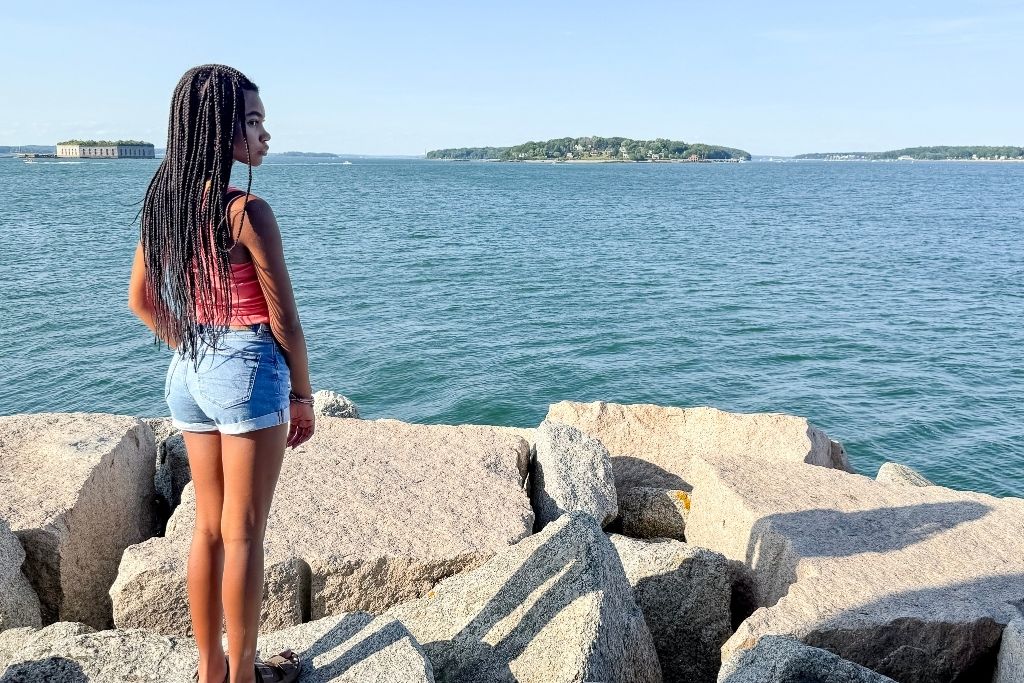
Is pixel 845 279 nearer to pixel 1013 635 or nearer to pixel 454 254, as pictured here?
pixel 454 254

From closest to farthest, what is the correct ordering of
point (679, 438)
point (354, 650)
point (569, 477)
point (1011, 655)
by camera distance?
point (354, 650) → point (1011, 655) → point (569, 477) → point (679, 438)

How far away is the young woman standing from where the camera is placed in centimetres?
257

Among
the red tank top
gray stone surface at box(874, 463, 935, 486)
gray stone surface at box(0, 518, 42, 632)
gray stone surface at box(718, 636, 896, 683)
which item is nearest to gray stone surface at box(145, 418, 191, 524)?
gray stone surface at box(0, 518, 42, 632)

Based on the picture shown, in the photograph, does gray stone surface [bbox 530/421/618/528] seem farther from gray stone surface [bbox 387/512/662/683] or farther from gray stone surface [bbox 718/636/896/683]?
gray stone surface [bbox 718/636/896/683]

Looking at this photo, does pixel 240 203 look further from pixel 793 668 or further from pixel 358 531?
pixel 793 668

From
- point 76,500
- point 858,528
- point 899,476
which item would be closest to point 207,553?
point 76,500

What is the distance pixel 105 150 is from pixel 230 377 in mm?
178804

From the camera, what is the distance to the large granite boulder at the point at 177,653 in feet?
9.93

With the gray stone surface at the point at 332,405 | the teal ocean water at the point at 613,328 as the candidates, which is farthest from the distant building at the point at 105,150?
the gray stone surface at the point at 332,405

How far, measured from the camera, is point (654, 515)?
225 inches

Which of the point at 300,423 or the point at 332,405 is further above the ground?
the point at 300,423

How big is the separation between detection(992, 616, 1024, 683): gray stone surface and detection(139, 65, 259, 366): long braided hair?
3254 millimetres

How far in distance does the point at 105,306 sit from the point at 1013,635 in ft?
60.6

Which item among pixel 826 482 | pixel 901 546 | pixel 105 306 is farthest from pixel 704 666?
pixel 105 306
